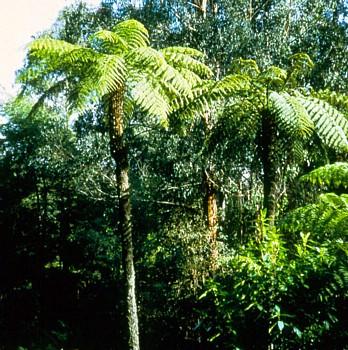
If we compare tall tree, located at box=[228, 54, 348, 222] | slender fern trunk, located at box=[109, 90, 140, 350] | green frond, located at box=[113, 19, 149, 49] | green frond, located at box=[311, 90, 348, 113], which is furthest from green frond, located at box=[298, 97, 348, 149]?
slender fern trunk, located at box=[109, 90, 140, 350]

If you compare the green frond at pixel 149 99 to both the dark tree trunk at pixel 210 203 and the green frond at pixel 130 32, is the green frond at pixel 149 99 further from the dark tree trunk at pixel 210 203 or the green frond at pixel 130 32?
the dark tree trunk at pixel 210 203

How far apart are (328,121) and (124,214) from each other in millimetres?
2725

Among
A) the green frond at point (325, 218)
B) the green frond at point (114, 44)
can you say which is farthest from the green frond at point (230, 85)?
the green frond at point (325, 218)

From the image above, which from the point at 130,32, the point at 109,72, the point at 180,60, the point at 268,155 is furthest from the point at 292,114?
the point at 130,32

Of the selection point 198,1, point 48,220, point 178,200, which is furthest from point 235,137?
point 48,220

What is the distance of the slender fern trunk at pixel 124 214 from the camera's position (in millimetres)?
5961

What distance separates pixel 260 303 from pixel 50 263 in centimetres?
1003

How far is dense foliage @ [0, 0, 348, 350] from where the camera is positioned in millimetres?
3715

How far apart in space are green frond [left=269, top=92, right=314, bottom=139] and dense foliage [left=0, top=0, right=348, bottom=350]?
0.03 metres

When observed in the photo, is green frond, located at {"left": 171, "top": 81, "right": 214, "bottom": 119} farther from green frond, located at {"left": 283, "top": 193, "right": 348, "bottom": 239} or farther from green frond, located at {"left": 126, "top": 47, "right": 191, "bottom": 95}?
green frond, located at {"left": 283, "top": 193, "right": 348, "bottom": 239}

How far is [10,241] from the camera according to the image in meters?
12.5

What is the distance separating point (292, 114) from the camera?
5.53m

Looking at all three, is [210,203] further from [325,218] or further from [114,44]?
[325,218]

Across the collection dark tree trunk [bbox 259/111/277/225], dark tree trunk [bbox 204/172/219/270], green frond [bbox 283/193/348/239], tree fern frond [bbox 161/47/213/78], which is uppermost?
tree fern frond [bbox 161/47/213/78]
